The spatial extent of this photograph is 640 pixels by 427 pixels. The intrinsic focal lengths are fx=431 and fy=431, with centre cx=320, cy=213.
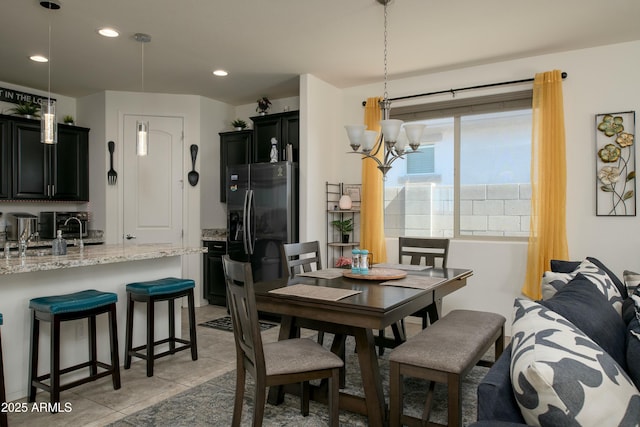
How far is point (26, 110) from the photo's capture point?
16.0 ft

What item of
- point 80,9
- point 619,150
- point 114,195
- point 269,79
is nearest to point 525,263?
point 619,150

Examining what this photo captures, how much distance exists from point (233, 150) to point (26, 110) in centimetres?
235

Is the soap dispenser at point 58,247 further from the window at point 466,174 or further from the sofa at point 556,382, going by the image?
the window at point 466,174

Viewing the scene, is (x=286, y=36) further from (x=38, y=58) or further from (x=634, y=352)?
(x=634, y=352)

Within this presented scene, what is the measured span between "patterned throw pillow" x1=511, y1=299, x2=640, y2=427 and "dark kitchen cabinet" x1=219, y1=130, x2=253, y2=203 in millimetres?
4743

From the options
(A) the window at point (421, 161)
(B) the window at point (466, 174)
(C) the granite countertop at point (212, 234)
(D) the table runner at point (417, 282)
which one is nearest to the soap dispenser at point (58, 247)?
(D) the table runner at point (417, 282)

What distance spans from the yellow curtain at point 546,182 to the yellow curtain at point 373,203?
4.91 feet

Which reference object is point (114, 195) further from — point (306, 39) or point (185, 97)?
point (306, 39)

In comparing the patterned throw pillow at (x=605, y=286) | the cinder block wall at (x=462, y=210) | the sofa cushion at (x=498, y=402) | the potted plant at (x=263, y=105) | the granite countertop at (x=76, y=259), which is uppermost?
the potted plant at (x=263, y=105)

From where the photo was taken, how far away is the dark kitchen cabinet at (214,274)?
543cm

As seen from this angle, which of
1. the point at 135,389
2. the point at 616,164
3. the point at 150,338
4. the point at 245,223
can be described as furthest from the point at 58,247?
the point at 616,164

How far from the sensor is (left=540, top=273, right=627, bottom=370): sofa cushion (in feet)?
4.87

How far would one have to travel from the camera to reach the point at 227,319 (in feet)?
15.9

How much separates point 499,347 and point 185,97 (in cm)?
465
